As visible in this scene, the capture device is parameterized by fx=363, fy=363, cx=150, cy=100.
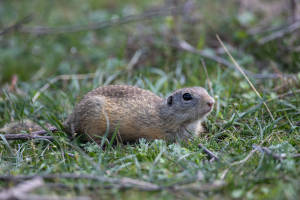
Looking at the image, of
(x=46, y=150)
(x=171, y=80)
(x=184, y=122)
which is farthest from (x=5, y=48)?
(x=184, y=122)

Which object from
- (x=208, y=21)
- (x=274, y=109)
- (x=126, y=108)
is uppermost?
(x=208, y=21)

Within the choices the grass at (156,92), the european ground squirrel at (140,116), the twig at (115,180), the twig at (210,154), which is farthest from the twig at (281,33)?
the twig at (115,180)

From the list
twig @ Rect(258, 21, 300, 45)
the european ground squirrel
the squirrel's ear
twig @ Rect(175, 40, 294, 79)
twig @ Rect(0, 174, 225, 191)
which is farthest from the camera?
twig @ Rect(258, 21, 300, 45)

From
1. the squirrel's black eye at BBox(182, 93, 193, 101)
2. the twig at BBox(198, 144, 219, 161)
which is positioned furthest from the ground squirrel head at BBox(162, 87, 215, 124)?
the twig at BBox(198, 144, 219, 161)

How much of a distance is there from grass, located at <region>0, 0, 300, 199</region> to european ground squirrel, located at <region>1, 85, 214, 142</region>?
0.23 meters

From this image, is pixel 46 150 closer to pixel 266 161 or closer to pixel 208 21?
pixel 266 161

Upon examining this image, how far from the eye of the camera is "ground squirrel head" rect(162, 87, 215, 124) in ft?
15.4

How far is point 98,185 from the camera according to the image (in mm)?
3199

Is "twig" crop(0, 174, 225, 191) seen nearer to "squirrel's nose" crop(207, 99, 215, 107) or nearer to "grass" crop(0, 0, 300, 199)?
"grass" crop(0, 0, 300, 199)

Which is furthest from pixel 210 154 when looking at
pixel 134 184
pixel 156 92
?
pixel 156 92

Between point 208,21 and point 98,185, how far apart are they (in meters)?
6.03

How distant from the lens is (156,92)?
237 inches

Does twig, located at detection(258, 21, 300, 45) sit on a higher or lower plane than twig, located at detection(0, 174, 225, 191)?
higher

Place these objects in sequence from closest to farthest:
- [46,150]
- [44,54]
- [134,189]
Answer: [134,189], [46,150], [44,54]
